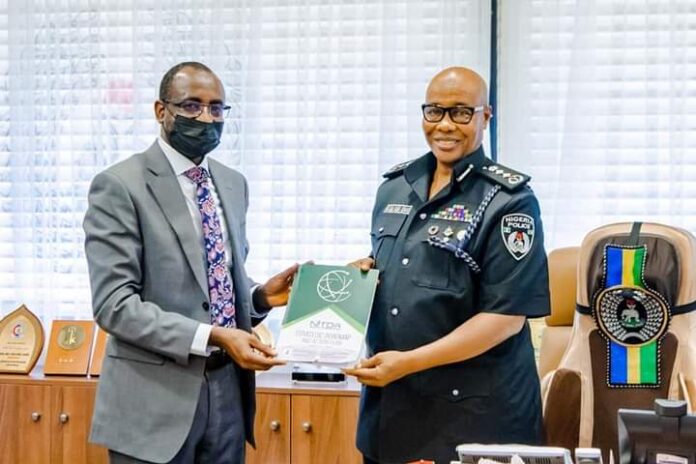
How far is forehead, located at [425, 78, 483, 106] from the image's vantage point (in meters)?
1.97

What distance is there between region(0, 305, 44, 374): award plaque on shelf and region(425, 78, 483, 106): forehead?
2.01 metres

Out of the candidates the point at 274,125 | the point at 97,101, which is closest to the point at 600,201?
the point at 274,125

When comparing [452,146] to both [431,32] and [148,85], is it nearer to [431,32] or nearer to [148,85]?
[431,32]

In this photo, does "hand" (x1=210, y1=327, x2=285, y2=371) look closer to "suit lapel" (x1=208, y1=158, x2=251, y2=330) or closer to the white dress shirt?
the white dress shirt

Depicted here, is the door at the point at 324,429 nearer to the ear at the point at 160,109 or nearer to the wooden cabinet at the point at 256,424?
the wooden cabinet at the point at 256,424

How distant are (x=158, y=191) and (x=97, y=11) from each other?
1.64m

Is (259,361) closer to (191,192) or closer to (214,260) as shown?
(214,260)

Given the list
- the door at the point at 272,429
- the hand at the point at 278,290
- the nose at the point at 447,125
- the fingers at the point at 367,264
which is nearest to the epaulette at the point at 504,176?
the nose at the point at 447,125

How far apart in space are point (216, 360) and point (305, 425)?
40.2 inches

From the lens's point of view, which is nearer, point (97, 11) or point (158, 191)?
point (158, 191)

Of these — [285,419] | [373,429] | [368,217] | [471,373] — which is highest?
[368,217]

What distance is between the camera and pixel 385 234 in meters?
2.09

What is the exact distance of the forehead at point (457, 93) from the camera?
1.97 metres

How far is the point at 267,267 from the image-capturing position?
3285 mm
